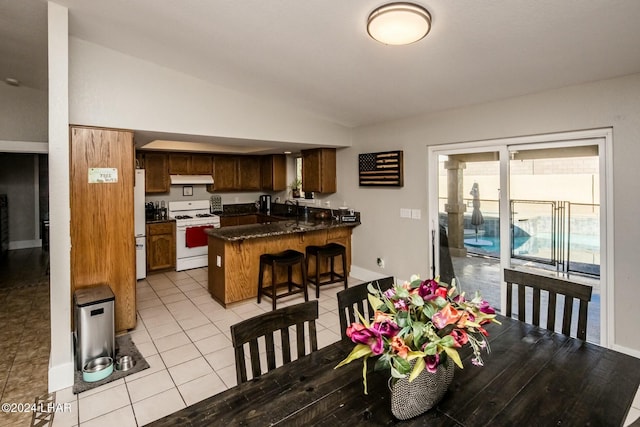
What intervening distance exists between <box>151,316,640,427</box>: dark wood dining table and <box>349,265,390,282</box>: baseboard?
128 inches

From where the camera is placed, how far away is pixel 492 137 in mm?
3426

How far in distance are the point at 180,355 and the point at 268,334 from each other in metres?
1.85

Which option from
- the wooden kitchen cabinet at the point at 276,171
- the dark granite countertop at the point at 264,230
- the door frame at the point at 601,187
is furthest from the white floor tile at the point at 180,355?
the wooden kitchen cabinet at the point at 276,171

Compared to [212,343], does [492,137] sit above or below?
above

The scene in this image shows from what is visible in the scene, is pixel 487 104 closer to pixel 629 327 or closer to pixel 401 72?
pixel 401 72

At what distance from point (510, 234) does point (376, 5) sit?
2.62 m

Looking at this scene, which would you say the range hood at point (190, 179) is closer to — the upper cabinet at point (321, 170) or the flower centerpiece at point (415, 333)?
the upper cabinet at point (321, 170)

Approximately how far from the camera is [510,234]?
3453 millimetres

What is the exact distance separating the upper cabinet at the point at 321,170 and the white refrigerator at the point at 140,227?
8.42ft

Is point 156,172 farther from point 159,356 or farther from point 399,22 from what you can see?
point 399,22

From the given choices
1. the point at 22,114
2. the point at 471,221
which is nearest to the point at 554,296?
the point at 471,221

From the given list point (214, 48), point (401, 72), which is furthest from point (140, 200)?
point (401, 72)

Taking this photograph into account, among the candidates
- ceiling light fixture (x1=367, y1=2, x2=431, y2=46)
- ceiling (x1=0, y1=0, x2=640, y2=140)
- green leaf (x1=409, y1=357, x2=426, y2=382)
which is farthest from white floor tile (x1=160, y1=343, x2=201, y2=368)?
ceiling light fixture (x1=367, y1=2, x2=431, y2=46)

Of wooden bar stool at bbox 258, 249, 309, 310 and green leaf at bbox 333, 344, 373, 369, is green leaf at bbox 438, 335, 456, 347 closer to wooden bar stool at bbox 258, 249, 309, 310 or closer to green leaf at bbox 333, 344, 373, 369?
green leaf at bbox 333, 344, 373, 369
